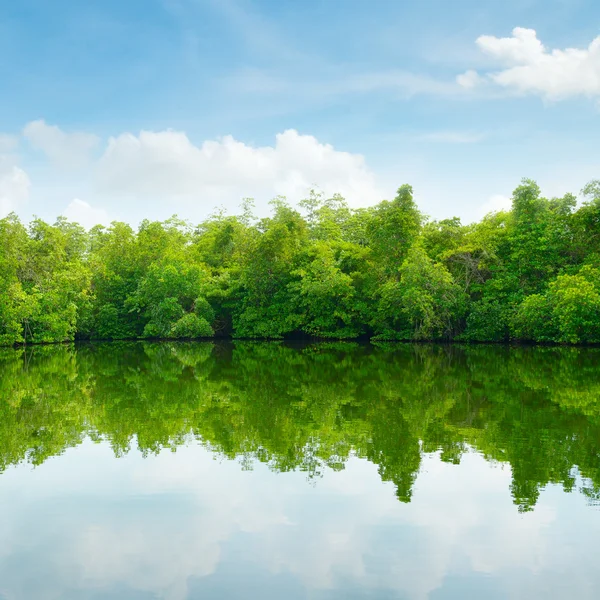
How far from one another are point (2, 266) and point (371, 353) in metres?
22.3

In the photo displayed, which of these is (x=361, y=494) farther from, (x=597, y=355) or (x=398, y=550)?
(x=597, y=355)

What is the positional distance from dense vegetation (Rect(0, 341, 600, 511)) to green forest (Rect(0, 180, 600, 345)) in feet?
38.3

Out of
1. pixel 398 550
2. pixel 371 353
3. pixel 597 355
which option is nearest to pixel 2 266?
pixel 371 353

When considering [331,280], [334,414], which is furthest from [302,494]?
[331,280]

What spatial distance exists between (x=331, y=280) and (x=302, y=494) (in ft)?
97.8

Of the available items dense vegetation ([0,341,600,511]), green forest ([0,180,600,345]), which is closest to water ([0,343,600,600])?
dense vegetation ([0,341,600,511])

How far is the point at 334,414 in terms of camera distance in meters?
11.8

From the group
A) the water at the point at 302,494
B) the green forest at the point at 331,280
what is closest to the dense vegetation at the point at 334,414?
the water at the point at 302,494

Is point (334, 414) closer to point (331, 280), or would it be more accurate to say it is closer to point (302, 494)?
point (302, 494)

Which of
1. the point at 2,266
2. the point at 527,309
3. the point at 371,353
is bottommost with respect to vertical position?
the point at 371,353

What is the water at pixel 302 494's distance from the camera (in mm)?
5152

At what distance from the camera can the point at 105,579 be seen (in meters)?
5.19

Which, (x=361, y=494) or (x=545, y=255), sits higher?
(x=545, y=255)

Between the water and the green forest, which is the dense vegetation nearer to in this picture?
the water
